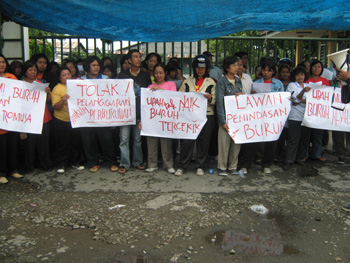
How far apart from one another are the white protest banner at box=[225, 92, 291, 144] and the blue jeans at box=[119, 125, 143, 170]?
1542 mm

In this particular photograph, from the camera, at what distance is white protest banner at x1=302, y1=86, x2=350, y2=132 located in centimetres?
607

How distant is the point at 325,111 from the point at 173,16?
3.02 metres

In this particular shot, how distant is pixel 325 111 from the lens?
6.17 meters

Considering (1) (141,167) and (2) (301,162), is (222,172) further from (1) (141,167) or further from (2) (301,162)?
(2) (301,162)

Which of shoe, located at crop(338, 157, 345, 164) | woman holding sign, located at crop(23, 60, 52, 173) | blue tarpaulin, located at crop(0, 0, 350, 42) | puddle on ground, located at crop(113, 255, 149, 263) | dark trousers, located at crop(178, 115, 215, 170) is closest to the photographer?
puddle on ground, located at crop(113, 255, 149, 263)

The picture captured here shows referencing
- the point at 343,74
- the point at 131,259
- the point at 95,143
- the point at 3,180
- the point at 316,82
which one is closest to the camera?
the point at 131,259

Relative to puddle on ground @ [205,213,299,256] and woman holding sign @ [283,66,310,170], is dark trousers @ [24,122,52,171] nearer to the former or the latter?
puddle on ground @ [205,213,299,256]

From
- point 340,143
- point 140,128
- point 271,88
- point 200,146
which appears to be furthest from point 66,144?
point 340,143

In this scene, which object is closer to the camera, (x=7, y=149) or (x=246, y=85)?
(x=7, y=149)

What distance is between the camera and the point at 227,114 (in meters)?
5.68

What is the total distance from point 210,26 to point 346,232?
376 centimetres

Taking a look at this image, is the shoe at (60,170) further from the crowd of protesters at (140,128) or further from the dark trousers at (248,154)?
the dark trousers at (248,154)

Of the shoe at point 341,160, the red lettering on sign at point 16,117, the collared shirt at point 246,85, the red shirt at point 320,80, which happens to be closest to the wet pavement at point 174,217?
the shoe at point 341,160

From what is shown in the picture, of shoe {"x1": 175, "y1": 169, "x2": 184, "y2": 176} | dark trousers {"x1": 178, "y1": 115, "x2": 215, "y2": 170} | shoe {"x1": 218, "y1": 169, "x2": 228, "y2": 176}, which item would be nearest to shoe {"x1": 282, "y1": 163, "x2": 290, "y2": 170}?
shoe {"x1": 218, "y1": 169, "x2": 228, "y2": 176}
